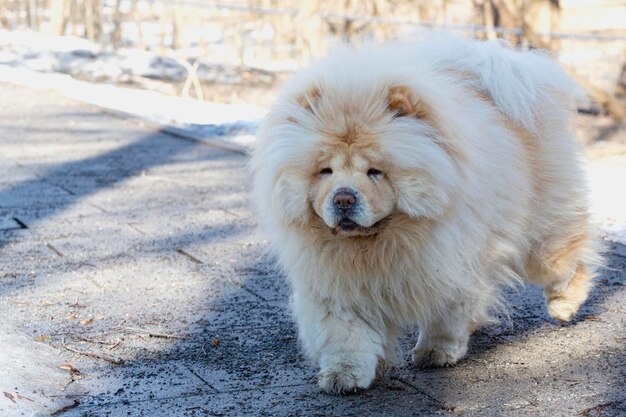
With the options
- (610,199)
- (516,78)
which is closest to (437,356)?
(516,78)

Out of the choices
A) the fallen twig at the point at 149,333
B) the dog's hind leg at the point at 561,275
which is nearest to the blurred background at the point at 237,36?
the dog's hind leg at the point at 561,275

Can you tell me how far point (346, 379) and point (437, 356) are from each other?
0.55 m

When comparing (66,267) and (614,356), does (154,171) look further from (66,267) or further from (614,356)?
(614,356)

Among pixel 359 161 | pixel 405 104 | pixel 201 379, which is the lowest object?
pixel 201 379

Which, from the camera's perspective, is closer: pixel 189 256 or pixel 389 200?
pixel 389 200

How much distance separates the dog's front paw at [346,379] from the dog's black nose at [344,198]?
0.68 m

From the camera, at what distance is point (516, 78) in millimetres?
4527

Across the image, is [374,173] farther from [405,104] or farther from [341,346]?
[341,346]

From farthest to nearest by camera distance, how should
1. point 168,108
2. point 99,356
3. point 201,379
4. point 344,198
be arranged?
point 168,108 < point 99,356 < point 201,379 < point 344,198

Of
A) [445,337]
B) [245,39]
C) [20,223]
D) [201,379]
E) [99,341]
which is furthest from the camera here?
[245,39]

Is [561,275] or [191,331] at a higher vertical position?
[561,275]

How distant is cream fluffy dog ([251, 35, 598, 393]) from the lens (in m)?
3.65

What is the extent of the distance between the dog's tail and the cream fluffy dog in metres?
0.01

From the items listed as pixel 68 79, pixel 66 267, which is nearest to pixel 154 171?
pixel 66 267
